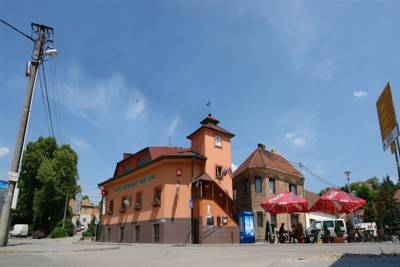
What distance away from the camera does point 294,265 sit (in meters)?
8.19

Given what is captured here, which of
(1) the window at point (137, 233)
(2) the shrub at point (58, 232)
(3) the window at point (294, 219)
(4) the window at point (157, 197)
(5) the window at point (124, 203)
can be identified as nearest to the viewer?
(4) the window at point (157, 197)

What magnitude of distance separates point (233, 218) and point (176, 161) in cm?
612

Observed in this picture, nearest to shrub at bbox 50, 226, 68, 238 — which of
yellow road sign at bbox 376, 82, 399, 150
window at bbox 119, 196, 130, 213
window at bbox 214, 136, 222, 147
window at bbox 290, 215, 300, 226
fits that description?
window at bbox 119, 196, 130, 213

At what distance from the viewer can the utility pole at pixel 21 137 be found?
16.0 metres

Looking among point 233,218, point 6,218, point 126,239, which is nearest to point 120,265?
point 6,218

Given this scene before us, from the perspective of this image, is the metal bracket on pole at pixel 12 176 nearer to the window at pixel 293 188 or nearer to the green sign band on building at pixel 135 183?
the green sign band on building at pixel 135 183

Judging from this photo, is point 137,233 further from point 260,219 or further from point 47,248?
point 47,248

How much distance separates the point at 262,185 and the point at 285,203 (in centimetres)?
921

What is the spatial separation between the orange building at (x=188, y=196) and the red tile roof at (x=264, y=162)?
6.18 metres

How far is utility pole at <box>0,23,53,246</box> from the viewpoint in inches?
631

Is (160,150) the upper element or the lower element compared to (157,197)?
upper

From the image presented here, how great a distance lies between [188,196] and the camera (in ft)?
81.3

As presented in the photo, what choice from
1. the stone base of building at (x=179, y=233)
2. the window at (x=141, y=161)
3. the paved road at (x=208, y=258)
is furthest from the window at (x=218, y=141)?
the paved road at (x=208, y=258)

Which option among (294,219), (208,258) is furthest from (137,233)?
(208,258)
